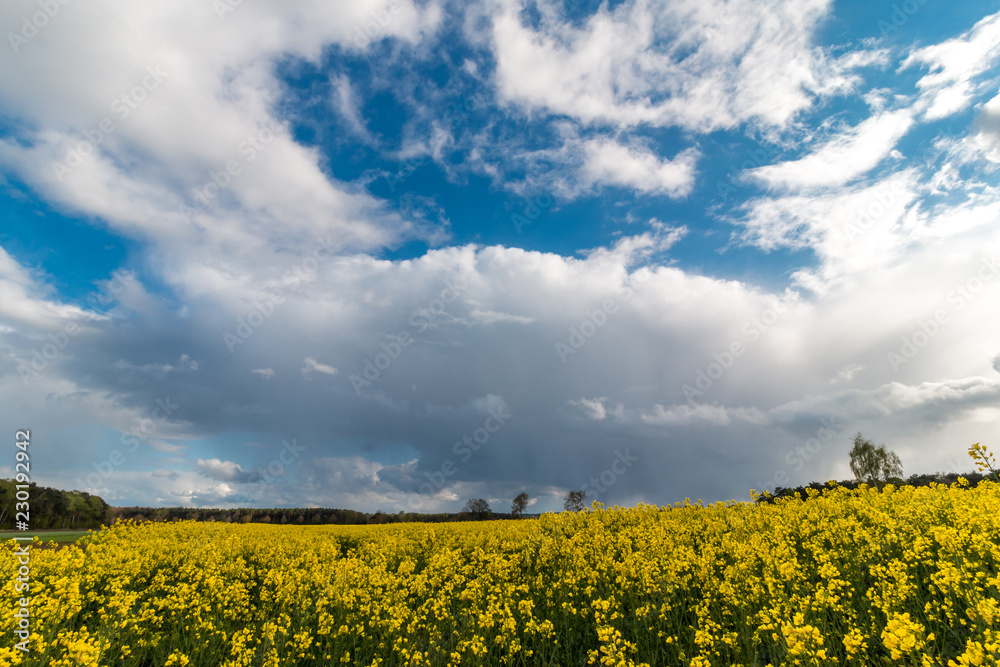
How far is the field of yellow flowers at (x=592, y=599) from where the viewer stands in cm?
718

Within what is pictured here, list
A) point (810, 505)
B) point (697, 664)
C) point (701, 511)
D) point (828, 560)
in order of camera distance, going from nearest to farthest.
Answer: point (697, 664)
point (828, 560)
point (810, 505)
point (701, 511)

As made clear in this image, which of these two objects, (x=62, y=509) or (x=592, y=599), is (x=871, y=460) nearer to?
(x=592, y=599)

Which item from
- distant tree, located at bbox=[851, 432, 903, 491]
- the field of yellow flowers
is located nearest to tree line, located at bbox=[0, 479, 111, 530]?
the field of yellow flowers

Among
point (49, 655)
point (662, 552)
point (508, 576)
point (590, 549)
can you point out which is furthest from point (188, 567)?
point (662, 552)

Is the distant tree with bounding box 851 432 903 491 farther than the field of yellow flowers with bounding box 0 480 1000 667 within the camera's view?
Yes

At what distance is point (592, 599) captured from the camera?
1055 cm

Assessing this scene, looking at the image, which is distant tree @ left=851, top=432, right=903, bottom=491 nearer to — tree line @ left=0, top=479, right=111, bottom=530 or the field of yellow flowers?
the field of yellow flowers

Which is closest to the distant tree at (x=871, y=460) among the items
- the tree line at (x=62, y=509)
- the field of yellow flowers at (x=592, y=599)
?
the field of yellow flowers at (x=592, y=599)

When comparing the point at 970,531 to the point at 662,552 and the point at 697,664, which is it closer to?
the point at 662,552

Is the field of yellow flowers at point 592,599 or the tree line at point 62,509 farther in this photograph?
the tree line at point 62,509

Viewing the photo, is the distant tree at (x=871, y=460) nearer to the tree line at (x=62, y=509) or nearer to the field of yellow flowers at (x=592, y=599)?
the field of yellow flowers at (x=592, y=599)

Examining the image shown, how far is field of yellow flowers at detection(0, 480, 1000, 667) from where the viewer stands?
23.6 feet

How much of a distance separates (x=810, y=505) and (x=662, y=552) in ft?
24.8

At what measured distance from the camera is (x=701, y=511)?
17766mm
